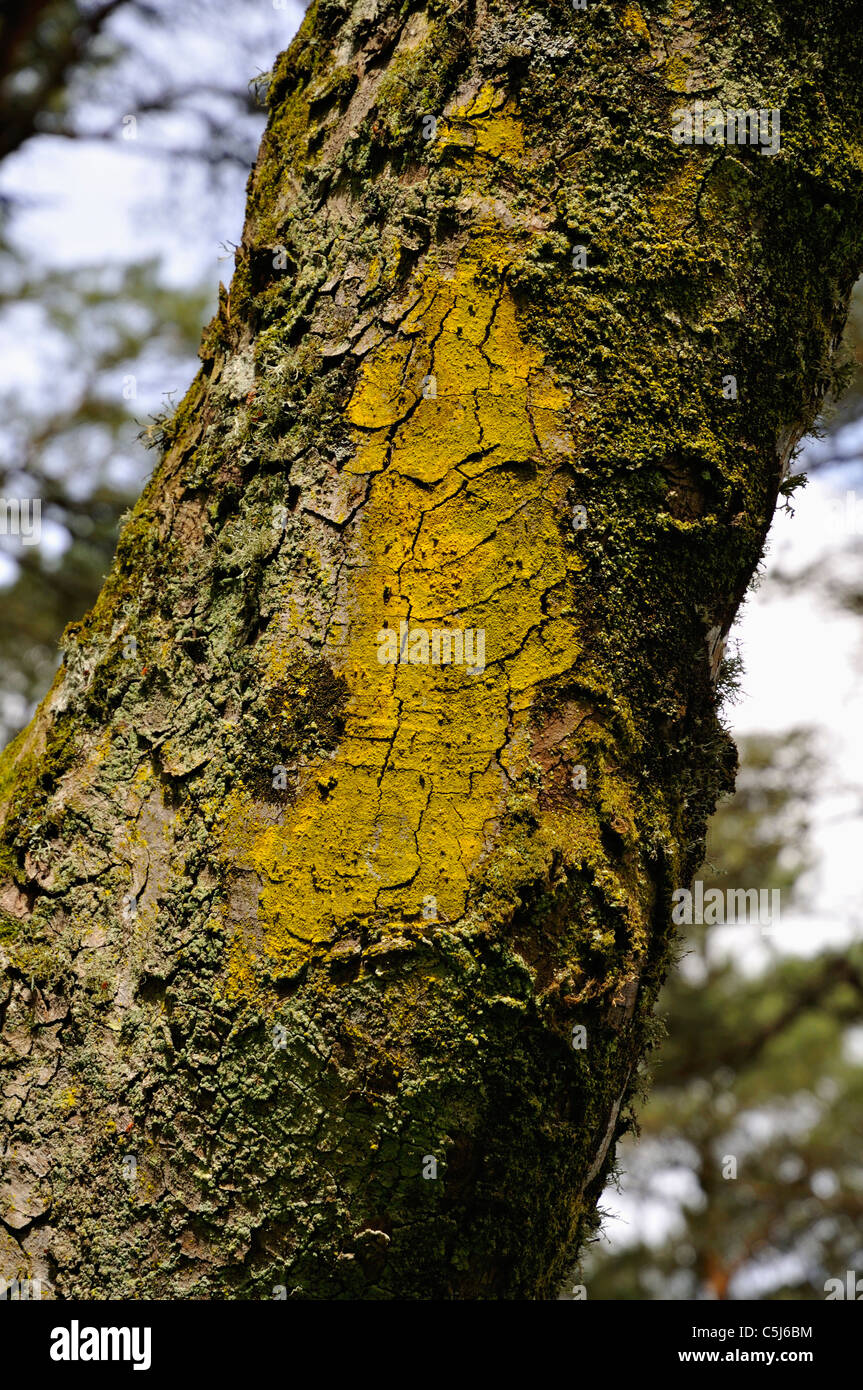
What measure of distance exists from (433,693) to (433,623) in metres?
0.08

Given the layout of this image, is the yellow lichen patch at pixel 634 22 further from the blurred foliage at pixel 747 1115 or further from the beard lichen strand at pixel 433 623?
the blurred foliage at pixel 747 1115

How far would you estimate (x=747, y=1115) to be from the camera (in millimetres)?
9469

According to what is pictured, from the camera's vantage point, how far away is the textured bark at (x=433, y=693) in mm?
887

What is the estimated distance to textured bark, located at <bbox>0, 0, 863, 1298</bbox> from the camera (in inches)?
34.9

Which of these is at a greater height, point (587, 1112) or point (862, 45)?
point (862, 45)

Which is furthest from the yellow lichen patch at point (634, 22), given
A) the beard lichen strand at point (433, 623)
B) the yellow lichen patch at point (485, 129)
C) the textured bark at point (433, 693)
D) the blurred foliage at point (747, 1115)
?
the blurred foliage at point (747, 1115)

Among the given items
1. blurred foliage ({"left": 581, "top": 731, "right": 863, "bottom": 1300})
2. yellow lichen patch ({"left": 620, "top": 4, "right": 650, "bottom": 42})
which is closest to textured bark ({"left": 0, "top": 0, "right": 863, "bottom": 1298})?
yellow lichen patch ({"left": 620, "top": 4, "right": 650, "bottom": 42})

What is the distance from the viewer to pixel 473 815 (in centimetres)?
92

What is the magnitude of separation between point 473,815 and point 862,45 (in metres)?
1.00

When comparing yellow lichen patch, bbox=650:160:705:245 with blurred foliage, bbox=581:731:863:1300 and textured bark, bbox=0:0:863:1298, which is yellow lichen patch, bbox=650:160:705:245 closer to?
textured bark, bbox=0:0:863:1298

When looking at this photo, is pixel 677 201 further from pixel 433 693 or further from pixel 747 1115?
pixel 747 1115

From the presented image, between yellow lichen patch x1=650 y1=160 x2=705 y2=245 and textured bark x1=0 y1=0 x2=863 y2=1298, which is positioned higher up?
yellow lichen patch x1=650 y1=160 x2=705 y2=245
